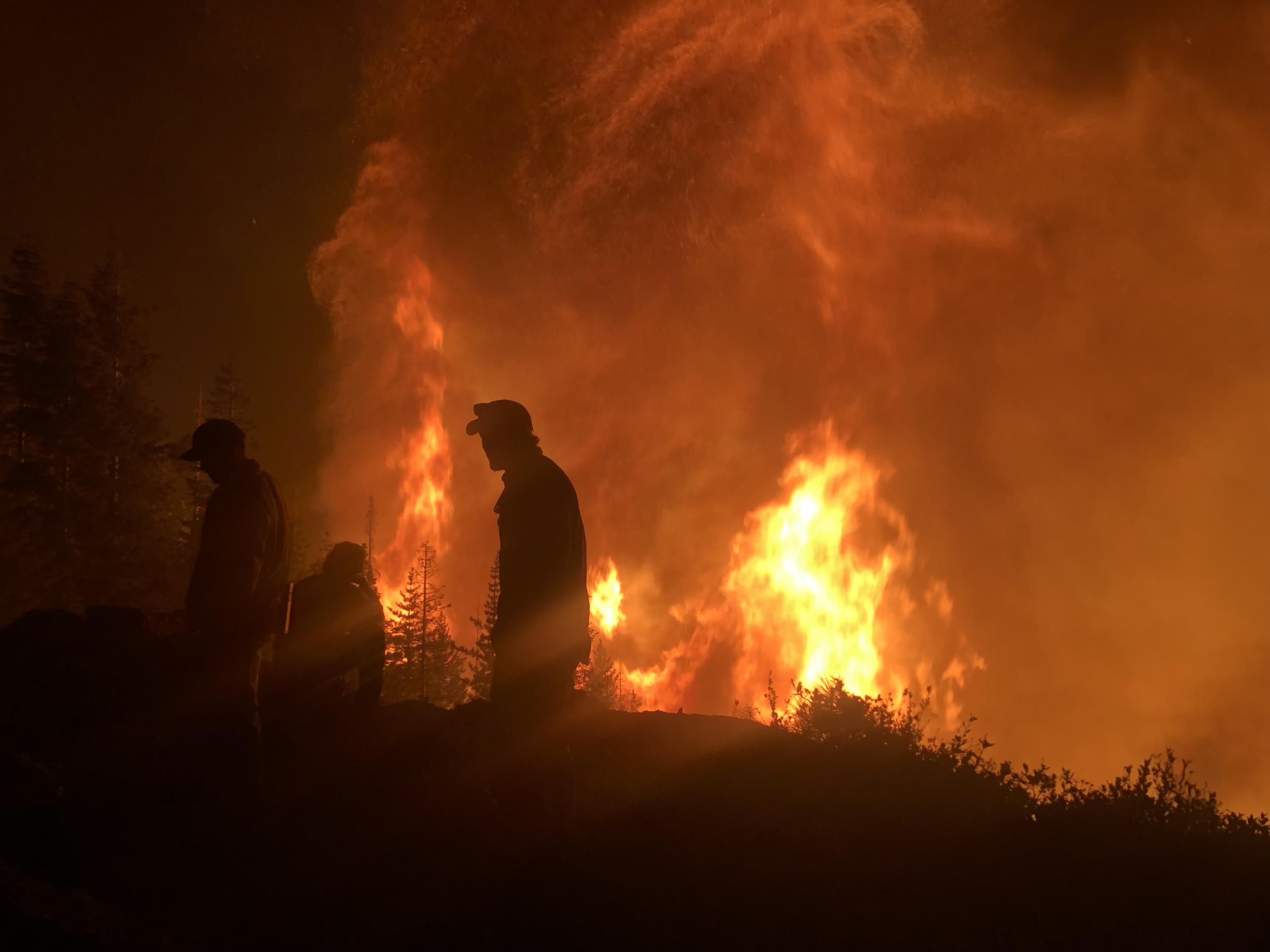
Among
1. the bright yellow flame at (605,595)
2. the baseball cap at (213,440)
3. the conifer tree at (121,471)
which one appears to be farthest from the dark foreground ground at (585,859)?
the bright yellow flame at (605,595)

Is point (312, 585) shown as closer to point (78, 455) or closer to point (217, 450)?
point (217, 450)

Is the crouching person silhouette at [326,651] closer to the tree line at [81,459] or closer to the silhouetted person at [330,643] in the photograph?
the silhouetted person at [330,643]

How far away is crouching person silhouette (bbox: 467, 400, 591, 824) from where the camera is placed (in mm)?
4895

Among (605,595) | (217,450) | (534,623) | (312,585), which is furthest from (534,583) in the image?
(605,595)

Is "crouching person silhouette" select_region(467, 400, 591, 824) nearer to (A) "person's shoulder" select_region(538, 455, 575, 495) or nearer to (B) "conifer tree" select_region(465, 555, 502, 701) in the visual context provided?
(A) "person's shoulder" select_region(538, 455, 575, 495)

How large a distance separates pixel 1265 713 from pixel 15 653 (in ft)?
236

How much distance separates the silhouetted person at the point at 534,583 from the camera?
491 cm

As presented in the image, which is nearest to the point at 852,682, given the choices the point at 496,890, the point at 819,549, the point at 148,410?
the point at 819,549

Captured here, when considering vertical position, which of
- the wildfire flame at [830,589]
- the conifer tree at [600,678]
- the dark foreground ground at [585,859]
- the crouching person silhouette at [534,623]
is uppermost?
the wildfire flame at [830,589]

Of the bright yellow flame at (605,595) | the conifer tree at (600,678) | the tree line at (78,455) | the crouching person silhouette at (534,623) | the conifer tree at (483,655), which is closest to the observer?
the crouching person silhouette at (534,623)

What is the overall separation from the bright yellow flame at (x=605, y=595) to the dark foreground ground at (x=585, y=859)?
63.7m

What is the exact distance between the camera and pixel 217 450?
5551 millimetres

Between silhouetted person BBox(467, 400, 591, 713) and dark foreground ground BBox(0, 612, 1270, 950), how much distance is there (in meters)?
0.63

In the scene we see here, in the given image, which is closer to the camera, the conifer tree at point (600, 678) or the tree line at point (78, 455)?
the tree line at point (78, 455)
